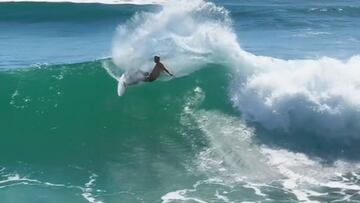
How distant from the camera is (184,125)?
15312 millimetres

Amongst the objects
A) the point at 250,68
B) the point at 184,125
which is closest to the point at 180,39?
the point at 250,68

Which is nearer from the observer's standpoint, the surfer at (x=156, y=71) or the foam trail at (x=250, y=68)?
the surfer at (x=156, y=71)

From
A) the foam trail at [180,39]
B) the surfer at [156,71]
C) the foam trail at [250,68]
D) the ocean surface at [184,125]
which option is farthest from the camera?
the foam trail at [180,39]

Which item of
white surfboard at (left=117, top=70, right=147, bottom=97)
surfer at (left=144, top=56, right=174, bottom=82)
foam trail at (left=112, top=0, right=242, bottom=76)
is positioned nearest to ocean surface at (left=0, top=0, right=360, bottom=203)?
foam trail at (left=112, top=0, right=242, bottom=76)

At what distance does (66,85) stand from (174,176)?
17.0 ft

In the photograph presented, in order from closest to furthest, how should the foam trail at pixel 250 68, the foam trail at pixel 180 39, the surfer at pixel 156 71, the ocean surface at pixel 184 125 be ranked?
1. the ocean surface at pixel 184 125
2. the surfer at pixel 156 71
3. the foam trail at pixel 250 68
4. the foam trail at pixel 180 39

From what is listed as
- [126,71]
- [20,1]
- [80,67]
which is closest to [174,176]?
[126,71]

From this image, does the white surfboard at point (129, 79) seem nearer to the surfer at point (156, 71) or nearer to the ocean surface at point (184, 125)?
the ocean surface at point (184, 125)

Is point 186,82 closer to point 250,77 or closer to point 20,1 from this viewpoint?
point 250,77

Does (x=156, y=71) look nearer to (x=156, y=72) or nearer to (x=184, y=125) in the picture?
(x=156, y=72)

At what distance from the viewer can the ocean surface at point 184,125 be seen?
12.3 metres

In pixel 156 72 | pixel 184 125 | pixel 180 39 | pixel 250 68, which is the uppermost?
pixel 180 39

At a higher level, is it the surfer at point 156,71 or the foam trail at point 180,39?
the foam trail at point 180,39

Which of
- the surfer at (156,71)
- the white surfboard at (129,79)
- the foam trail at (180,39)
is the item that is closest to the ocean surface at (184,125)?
the foam trail at (180,39)
